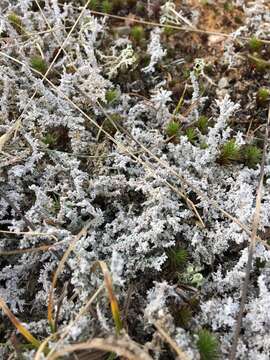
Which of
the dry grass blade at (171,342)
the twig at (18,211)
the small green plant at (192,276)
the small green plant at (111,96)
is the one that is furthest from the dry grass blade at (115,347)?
the small green plant at (111,96)

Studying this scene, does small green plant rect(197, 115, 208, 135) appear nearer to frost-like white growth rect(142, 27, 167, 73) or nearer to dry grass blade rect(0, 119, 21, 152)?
frost-like white growth rect(142, 27, 167, 73)

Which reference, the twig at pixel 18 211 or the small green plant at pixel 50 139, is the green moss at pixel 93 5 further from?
the twig at pixel 18 211

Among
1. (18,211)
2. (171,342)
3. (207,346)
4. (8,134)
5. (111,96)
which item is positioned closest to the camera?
(171,342)

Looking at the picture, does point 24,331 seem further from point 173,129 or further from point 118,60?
point 118,60

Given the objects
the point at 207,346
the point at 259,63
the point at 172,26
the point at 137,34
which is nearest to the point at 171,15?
the point at 172,26

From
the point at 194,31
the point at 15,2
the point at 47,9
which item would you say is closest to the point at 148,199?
the point at 194,31

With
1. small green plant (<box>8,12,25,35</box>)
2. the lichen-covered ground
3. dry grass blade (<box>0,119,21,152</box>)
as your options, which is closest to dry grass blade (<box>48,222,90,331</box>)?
the lichen-covered ground

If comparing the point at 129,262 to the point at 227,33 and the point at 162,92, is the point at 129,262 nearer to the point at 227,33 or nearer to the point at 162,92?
the point at 162,92
